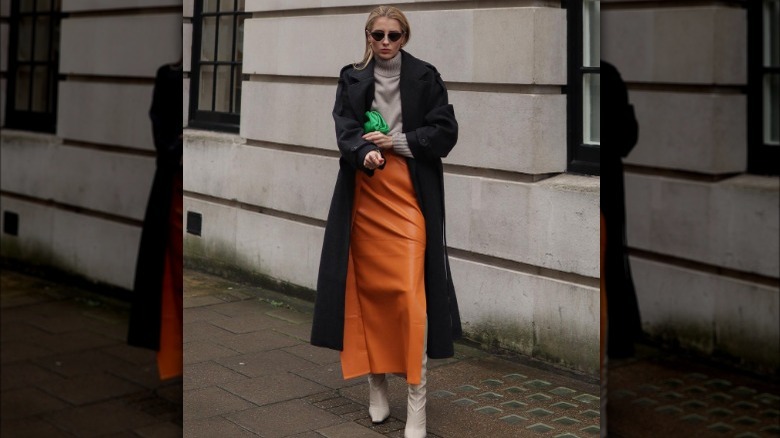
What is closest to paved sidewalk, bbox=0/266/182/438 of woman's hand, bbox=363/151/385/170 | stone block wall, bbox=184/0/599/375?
woman's hand, bbox=363/151/385/170

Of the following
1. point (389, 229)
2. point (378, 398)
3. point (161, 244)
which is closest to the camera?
point (161, 244)

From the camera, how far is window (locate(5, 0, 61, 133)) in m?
0.99

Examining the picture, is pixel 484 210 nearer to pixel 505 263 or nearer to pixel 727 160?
pixel 505 263

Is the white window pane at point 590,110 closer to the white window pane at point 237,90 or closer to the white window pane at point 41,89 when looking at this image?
the white window pane at point 237,90

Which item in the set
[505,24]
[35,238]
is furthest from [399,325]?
[35,238]

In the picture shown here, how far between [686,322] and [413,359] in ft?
11.8

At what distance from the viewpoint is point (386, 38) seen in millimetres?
4348

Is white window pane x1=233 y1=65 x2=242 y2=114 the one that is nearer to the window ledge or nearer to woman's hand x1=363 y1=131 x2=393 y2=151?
woman's hand x1=363 y1=131 x2=393 y2=151

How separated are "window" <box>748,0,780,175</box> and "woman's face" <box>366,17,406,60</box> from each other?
357cm

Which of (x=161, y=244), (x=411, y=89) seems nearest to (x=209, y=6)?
(x=411, y=89)

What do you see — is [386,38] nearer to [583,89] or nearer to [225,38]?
[583,89]

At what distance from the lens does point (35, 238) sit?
1093 mm

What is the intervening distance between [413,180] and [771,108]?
3.66 meters

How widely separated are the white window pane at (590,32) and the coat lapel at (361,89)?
1.39 m
